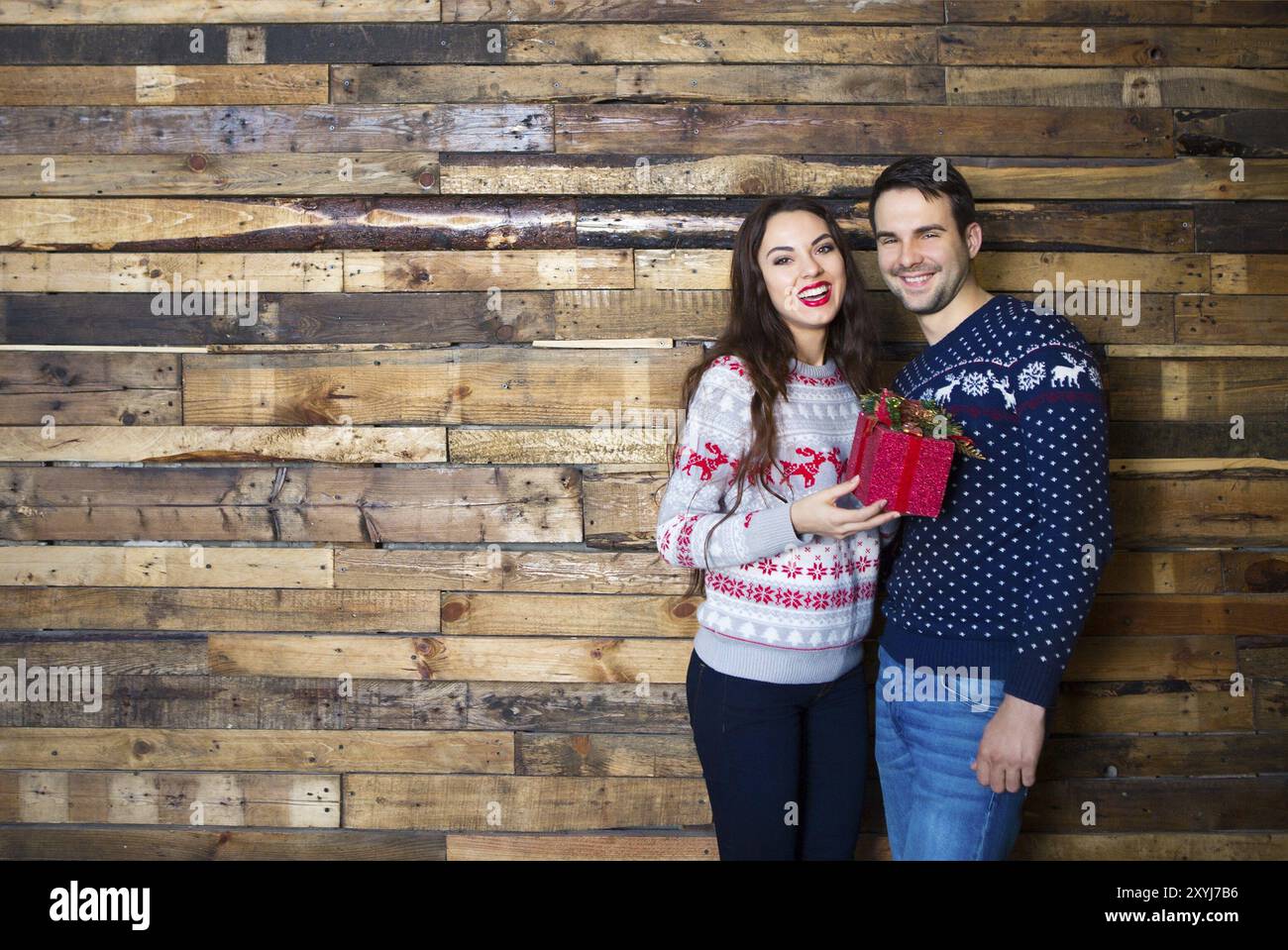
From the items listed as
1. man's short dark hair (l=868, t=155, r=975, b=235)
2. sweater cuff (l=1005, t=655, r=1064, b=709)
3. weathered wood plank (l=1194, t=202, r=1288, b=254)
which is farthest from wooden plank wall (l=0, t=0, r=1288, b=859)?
sweater cuff (l=1005, t=655, r=1064, b=709)

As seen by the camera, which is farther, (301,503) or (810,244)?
(301,503)

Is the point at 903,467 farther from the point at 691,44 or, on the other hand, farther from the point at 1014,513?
the point at 691,44

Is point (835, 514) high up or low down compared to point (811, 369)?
down

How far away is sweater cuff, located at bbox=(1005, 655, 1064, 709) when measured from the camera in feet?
5.04

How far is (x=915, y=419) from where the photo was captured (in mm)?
1593

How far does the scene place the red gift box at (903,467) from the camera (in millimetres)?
1551

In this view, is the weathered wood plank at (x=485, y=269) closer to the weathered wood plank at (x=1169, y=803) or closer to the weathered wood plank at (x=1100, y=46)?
the weathered wood plank at (x=1100, y=46)

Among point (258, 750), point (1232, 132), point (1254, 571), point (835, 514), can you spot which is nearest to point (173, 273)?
point (258, 750)

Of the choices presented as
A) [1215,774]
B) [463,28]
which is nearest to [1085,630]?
[1215,774]

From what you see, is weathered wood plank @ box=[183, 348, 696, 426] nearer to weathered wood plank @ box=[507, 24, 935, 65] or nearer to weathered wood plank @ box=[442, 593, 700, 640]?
weathered wood plank @ box=[442, 593, 700, 640]

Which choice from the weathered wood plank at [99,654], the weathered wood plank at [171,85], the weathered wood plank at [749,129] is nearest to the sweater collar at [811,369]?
the weathered wood plank at [749,129]

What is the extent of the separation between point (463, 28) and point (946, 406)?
1674 millimetres

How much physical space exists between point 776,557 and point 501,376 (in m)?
1.04

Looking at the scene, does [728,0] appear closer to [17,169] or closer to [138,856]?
[17,169]
